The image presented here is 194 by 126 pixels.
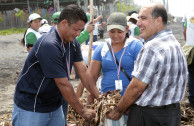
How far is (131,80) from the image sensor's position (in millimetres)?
2516

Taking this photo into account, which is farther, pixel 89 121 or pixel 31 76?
pixel 89 121

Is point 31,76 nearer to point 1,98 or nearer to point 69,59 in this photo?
point 69,59

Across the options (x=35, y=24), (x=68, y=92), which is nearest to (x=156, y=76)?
(x=68, y=92)

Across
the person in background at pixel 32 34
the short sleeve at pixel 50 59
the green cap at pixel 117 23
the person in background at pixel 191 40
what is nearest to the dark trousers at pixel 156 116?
the short sleeve at pixel 50 59

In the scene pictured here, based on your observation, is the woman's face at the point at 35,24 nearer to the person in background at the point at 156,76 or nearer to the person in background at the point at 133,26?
the person in background at the point at 133,26

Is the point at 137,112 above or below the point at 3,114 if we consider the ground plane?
above

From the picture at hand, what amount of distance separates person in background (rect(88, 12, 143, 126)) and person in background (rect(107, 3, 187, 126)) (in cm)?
67

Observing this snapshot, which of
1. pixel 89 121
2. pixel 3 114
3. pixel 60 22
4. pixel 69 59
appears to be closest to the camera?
pixel 60 22

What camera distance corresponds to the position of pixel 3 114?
18.0 feet

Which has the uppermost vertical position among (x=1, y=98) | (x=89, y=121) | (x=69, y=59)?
(x=69, y=59)

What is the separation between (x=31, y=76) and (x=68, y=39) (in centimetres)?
53

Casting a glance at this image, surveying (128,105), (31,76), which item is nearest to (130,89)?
(128,105)

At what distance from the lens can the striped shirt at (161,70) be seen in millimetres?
2254

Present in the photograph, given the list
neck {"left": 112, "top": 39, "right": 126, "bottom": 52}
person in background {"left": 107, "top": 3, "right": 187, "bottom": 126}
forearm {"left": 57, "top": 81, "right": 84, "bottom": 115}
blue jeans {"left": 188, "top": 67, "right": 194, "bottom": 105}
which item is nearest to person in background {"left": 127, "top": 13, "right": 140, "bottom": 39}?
blue jeans {"left": 188, "top": 67, "right": 194, "bottom": 105}
